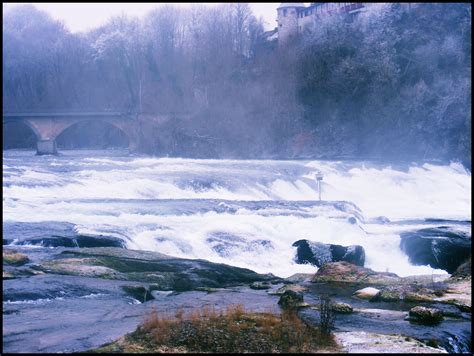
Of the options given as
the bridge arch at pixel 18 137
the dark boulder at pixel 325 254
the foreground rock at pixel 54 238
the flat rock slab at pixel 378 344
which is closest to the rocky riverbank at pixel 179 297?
the flat rock slab at pixel 378 344

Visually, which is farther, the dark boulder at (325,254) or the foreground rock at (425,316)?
the dark boulder at (325,254)

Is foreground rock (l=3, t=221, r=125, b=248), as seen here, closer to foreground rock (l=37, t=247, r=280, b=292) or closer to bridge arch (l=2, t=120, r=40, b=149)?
foreground rock (l=37, t=247, r=280, b=292)

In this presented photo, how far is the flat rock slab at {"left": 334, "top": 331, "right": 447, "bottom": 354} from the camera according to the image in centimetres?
691

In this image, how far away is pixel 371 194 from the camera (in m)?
33.2

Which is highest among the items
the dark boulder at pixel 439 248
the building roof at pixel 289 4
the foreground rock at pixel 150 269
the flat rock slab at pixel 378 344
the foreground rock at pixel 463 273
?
the building roof at pixel 289 4

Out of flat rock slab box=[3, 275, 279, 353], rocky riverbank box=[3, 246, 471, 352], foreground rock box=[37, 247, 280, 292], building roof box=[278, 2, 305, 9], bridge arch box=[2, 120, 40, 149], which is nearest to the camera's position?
flat rock slab box=[3, 275, 279, 353]

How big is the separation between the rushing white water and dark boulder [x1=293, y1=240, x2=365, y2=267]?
0.34 m

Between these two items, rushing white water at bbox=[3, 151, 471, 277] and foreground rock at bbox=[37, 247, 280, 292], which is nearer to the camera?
foreground rock at bbox=[37, 247, 280, 292]

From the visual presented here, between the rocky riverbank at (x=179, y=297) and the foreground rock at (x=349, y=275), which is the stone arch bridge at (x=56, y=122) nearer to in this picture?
the rocky riverbank at (x=179, y=297)

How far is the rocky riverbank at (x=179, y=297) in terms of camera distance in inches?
298

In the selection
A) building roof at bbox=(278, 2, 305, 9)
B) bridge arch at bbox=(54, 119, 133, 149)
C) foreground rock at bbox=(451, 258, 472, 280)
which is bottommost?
foreground rock at bbox=(451, 258, 472, 280)

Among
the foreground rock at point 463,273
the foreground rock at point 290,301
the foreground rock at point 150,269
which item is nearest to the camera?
the foreground rock at point 290,301

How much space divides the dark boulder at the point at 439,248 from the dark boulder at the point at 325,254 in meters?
1.91

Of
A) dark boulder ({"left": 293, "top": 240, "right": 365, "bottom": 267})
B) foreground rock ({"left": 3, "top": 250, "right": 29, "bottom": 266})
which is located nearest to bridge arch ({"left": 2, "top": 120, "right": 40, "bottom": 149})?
dark boulder ({"left": 293, "top": 240, "right": 365, "bottom": 267})
